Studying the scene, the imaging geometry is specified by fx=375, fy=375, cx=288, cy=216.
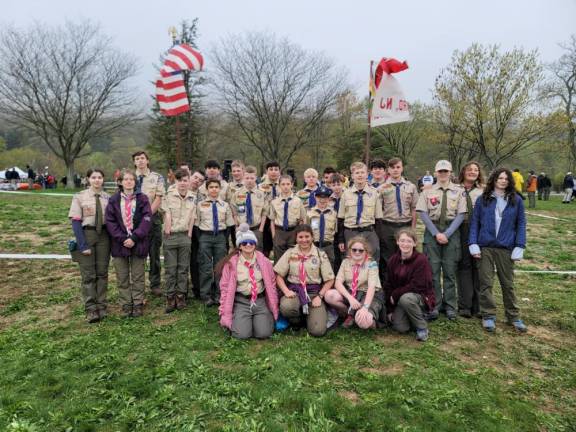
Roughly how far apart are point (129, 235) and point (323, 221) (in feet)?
8.34

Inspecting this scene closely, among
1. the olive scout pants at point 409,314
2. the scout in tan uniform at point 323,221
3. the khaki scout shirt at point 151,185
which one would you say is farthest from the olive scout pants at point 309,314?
the khaki scout shirt at point 151,185

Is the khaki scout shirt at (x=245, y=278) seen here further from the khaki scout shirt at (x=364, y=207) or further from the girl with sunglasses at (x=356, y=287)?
the khaki scout shirt at (x=364, y=207)

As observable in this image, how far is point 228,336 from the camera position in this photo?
426 cm

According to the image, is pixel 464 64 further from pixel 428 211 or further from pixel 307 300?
pixel 307 300

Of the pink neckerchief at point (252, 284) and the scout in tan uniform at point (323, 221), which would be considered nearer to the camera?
the pink neckerchief at point (252, 284)

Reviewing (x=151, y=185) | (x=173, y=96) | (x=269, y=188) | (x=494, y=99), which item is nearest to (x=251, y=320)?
(x=269, y=188)

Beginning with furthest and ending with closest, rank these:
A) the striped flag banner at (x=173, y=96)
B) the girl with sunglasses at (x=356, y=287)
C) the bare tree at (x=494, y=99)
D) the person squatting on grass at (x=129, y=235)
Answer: the bare tree at (x=494, y=99), the striped flag banner at (x=173, y=96), the person squatting on grass at (x=129, y=235), the girl with sunglasses at (x=356, y=287)

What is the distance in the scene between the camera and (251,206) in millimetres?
5633

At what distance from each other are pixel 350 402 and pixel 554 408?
1658 millimetres

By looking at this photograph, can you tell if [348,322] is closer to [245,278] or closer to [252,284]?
[252,284]

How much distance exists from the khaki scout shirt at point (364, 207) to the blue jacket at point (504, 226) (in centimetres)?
128

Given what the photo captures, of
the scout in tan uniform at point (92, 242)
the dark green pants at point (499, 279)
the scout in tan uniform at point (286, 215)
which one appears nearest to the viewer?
the dark green pants at point (499, 279)

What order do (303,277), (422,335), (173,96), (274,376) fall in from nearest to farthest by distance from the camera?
1. (274,376)
2. (422,335)
3. (303,277)
4. (173,96)

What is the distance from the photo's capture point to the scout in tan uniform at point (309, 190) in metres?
5.74
